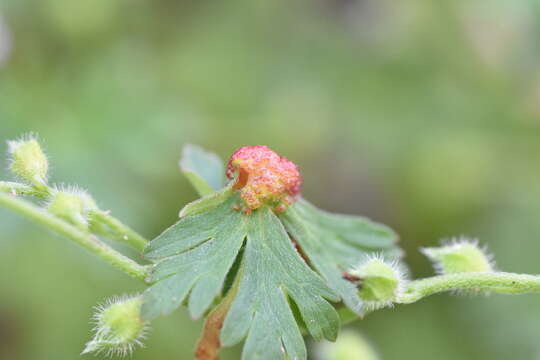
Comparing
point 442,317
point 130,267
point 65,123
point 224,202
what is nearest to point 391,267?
point 224,202

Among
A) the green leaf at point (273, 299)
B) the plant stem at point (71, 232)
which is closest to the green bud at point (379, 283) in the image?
the green leaf at point (273, 299)

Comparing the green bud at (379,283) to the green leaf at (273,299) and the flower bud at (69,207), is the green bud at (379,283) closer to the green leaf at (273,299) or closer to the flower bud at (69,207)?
the green leaf at (273,299)

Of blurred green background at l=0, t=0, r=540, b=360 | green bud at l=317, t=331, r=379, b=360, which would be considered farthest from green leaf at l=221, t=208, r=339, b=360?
blurred green background at l=0, t=0, r=540, b=360

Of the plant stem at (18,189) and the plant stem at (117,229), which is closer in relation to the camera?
the plant stem at (18,189)

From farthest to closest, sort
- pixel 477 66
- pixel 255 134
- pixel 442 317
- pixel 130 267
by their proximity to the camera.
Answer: pixel 477 66, pixel 255 134, pixel 442 317, pixel 130 267

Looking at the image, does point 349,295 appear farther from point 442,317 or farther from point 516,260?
point 516,260

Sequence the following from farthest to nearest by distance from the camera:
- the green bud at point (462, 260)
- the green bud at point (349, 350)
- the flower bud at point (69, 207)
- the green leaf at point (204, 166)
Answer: the green bud at point (349, 350)
the green leaf at point (204, 166)
the green bud at point (462, 260)
the flower bud at point (69, 207)

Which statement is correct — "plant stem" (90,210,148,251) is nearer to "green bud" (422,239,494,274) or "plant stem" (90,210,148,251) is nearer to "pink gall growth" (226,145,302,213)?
"pink gall growth" (226,145,302,213)
